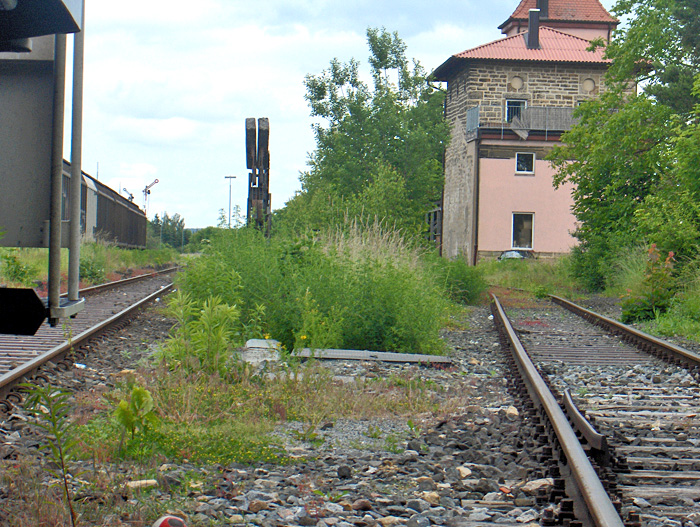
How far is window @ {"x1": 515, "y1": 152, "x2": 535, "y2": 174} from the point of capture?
3412cm

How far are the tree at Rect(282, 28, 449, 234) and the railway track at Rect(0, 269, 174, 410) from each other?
14.8 metres

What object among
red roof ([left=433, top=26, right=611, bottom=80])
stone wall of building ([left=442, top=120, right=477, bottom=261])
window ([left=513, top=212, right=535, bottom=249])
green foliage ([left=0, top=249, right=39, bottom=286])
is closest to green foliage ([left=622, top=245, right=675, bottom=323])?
green foliage ([left=0, top=249, right=39, bottom=286])

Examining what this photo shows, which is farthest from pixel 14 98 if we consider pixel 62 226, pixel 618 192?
pixel 618 192

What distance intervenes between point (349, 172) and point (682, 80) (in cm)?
1301

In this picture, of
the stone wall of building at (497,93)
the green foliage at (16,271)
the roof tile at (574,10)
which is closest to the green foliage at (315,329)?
the green foliage at (16,271)

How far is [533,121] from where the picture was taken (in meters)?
34.0

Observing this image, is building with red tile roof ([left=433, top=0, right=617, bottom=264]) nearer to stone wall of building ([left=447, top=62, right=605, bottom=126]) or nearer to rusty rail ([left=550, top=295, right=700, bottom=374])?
stone wall of building ([left=447, top=62, right=605, bottom=126])

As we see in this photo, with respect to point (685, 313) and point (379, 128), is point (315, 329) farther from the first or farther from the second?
point (379, 128)

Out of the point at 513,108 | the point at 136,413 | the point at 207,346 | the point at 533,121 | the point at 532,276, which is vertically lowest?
the point at 136,413

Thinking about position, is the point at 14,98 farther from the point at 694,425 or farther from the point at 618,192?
the point at 618,192

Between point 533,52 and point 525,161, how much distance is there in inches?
223

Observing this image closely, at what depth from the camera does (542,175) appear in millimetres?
34094

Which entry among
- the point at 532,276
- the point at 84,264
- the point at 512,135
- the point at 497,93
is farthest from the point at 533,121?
the point at 84,264

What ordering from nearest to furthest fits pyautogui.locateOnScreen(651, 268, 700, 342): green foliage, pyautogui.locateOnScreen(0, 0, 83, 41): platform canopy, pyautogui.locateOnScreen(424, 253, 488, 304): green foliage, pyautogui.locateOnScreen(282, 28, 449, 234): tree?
pyautogui.locateOnScreen(0, 0, 83, 41): platform canopy → pyautogui.locateOnScreen(651, 268, 700, 342): green foliage → pyautogui.locateOnScreen(424, 253, 488, 304): green foliage → pyautogui.locateOnScreen(282, 28, 449, 234): tree
